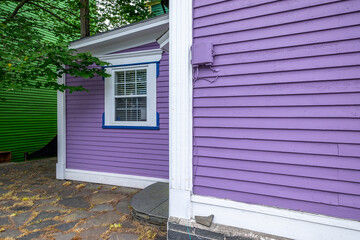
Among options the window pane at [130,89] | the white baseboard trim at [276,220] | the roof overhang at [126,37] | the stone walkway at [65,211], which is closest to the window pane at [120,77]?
the window pane at [130,89]

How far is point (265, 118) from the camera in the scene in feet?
6.89

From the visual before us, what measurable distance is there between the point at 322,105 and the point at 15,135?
30.6 feet

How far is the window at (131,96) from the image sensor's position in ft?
14.4

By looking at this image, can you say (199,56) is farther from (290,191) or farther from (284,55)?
(290,191)

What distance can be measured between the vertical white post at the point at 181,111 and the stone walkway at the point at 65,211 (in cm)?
66

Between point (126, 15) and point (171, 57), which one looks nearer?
point (171, 57)

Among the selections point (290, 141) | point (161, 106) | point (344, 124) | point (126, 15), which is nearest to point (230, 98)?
point (290, 141)

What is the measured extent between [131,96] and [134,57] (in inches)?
30.7

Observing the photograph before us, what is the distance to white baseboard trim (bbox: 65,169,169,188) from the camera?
444 centimetres

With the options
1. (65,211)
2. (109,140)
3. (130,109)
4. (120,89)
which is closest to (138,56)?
(120,89)

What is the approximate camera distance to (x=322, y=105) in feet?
6.20

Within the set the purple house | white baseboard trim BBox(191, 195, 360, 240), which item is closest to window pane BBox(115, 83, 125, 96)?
the purple house

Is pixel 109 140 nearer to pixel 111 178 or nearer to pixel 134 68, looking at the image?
pixel 111 178

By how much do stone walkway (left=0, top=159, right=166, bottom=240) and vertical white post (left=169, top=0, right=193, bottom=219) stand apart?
0.66 metres
